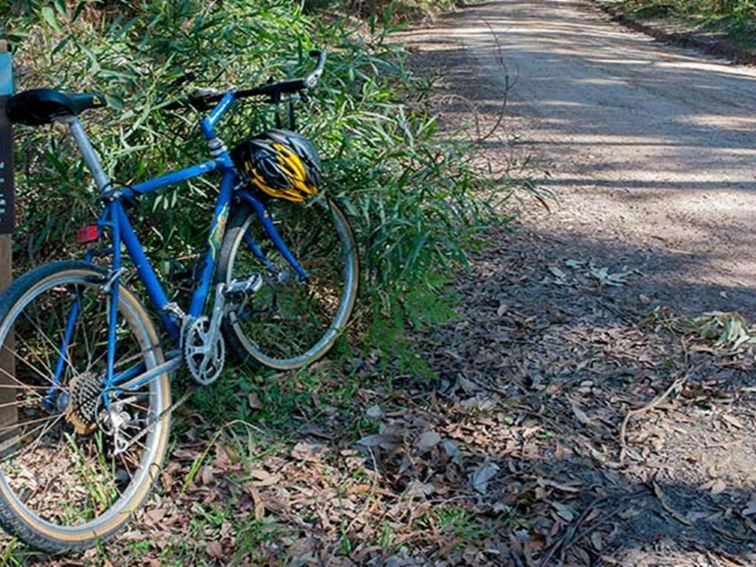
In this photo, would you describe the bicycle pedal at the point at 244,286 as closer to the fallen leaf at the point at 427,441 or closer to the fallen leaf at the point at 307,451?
the fallen leaf at the point at 307,451

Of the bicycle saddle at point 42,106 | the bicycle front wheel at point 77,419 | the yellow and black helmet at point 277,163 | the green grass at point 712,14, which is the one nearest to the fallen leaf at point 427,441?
the bicycle front wheel at point 77,419

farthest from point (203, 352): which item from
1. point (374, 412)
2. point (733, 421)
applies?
point (733, 421)

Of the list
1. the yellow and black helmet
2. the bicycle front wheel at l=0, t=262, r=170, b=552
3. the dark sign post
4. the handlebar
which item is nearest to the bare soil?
the bicycle front wheel at l=0, t=262, r=170, b=552

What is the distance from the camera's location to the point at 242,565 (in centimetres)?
271

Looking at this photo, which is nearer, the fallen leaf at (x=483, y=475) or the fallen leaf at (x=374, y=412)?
the fallen leaf at (x=483, y=475)

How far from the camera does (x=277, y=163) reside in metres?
3.57

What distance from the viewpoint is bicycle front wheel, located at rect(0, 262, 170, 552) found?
277 cm

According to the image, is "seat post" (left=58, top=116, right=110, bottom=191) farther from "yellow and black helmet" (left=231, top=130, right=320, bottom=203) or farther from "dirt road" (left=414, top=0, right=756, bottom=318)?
"dirt road" (left=414, top=0, right=756, bottom=318)

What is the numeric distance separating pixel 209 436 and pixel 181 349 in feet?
1.36

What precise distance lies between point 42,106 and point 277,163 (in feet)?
3.26

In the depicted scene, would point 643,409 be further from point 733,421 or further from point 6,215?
point 6,215

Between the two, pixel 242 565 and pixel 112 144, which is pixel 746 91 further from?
pixel 242 565

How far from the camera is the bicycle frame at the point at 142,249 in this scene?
2932 mm

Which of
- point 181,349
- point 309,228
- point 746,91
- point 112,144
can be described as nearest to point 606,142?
point 746,91
